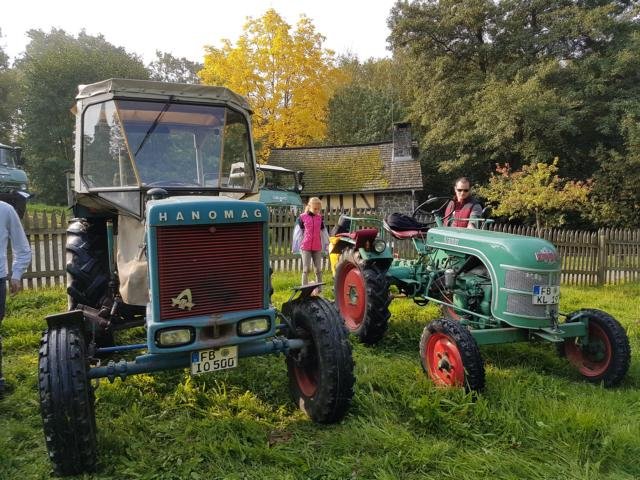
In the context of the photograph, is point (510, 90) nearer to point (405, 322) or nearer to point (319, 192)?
point (319, 192)

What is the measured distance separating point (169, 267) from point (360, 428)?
1.66 meters

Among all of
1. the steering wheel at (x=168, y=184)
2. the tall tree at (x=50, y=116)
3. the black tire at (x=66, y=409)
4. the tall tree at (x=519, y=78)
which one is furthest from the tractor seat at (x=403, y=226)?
the tall tree at (x=50, y=116)

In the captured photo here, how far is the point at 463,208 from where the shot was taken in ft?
17.4

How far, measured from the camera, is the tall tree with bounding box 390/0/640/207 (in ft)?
60.6

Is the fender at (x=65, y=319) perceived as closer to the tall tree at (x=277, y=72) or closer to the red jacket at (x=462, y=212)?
the red jacket at (x=462, y=212)

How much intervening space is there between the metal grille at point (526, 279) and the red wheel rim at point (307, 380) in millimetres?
1817

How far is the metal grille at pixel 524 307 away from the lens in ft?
12.8

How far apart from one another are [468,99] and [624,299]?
15.6 m

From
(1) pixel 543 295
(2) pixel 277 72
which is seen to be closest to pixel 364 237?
(1) pixel 543 295

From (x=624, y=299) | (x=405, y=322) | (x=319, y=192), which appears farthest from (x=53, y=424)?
(x=319, y=192)

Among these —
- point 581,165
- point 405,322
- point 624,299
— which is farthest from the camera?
point 581,165

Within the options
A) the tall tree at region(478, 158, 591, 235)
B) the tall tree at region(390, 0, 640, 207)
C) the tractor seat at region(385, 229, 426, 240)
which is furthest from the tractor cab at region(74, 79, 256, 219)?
the tall tree at region(390, 0, 640, 207)

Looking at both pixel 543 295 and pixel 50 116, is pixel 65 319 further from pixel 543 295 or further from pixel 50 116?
pixel 50 116

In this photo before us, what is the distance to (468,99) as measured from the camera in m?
21.3
